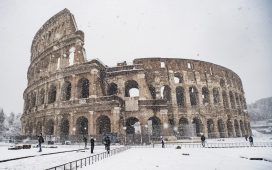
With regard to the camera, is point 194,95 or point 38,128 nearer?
point 38,128

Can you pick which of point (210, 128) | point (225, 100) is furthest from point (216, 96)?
point (210, 128)

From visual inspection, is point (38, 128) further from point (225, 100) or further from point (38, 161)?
point (225, 100)

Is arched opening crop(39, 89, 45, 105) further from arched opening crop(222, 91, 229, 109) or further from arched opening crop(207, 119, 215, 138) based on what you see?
arched opening crop(222, 91, 229, 109)

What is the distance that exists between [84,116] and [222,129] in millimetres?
19043

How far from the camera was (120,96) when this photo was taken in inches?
953

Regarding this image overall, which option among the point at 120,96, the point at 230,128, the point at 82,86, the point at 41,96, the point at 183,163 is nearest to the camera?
the point at 183,163

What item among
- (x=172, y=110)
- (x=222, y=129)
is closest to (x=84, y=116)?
(x=172, y=110)

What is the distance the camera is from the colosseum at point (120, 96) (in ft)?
72.4

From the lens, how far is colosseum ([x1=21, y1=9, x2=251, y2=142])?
72.4 ft

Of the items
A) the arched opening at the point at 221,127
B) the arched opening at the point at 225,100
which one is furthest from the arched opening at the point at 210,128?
the arched opening at the point at 225,100

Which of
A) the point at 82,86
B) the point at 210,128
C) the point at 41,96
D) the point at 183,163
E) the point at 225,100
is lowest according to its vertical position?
A: the point at 183,163

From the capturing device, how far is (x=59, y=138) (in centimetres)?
2153

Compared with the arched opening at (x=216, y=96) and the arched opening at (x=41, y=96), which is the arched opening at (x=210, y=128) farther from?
the arched opening at (x=41, y=96)

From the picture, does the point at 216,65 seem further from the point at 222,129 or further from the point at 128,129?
the point at 128,129
